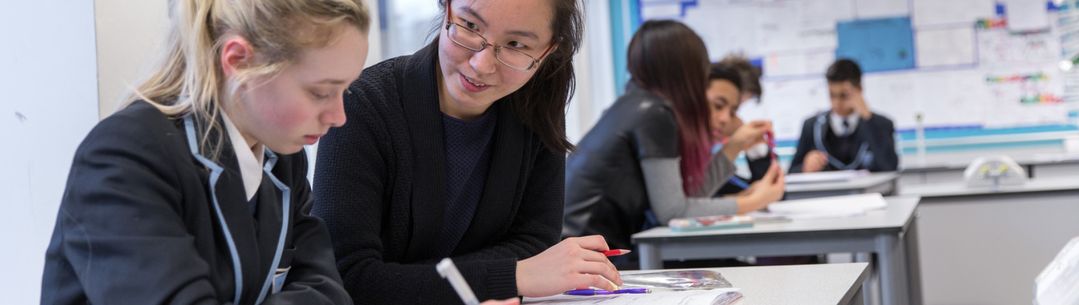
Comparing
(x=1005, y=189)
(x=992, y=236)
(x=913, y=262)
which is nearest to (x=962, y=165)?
(x=992, y=236)

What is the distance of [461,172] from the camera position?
1484 millimetres

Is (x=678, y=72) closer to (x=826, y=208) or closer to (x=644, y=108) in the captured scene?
(x=644, y=108)

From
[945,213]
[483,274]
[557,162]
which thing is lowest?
[945,213]

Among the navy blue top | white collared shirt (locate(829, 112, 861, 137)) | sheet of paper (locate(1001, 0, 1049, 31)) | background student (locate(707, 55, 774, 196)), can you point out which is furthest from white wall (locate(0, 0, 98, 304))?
sheet of paper (locate(1001, 0, 1049, 31))

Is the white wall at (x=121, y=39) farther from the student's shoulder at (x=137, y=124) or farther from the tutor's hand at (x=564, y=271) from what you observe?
the student's shoulder at (x=137, y=124)

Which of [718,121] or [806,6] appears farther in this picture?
[806,6]

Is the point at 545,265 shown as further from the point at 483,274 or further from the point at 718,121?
the point at 718,121

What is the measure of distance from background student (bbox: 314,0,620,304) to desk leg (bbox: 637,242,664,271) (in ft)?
2.77

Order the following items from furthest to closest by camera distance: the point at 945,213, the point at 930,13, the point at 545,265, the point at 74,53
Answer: the point at 930,13 → the point at 945,213 → the point at 74,53 → the point at 545,265

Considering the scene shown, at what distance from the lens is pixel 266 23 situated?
3.29ft

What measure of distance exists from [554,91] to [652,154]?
1.12 metres

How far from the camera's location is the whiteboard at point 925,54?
614 centimetres

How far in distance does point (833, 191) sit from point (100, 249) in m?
3.64

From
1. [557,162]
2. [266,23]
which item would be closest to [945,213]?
[557,162]
